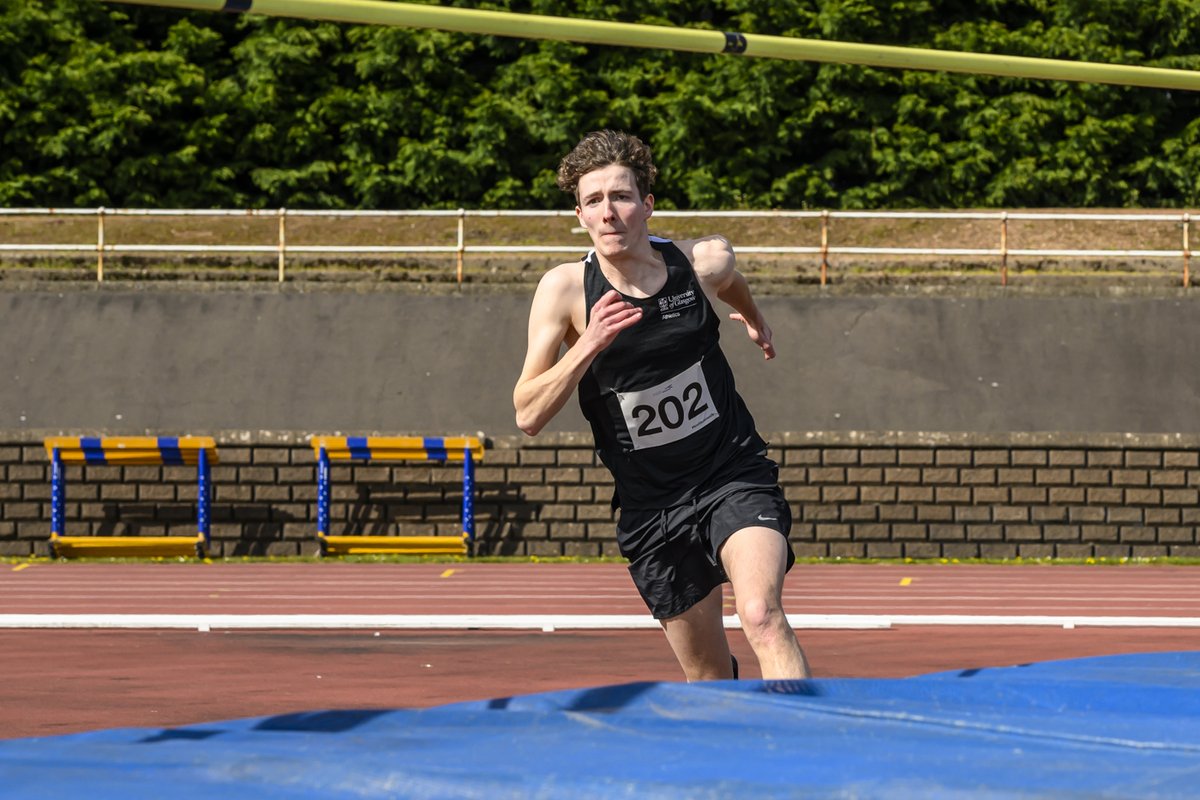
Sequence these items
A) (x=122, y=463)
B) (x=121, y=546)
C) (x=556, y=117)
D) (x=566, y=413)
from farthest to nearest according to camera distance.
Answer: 1. (x=556, y=117)
2. (x=566, y=413)
3. (x=122, y=463)
4. (x=121, y=546)

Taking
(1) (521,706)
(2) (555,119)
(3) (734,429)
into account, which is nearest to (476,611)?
(3) (734,429)

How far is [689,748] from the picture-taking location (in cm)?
382

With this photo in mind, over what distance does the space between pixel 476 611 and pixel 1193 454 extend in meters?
7.27

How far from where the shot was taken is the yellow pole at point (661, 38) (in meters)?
6.20

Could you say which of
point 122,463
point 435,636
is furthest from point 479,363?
point 435,636

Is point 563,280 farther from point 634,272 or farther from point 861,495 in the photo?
point 861,495

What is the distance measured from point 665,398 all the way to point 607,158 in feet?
2.35

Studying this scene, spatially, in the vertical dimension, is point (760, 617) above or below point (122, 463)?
above

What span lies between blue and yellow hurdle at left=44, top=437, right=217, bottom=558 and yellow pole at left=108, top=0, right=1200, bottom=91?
Answer: 10057 mm

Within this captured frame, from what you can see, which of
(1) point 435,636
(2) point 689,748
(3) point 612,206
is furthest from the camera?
(1) point 435,636

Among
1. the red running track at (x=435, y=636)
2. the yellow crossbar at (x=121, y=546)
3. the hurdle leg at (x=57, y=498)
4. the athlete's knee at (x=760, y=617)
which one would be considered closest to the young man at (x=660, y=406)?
the athlete's knee at (x=760, y=617)

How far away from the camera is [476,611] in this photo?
39.5 feet

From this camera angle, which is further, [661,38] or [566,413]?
[566,413]

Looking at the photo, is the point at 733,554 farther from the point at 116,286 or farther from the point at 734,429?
the point at 116,286
